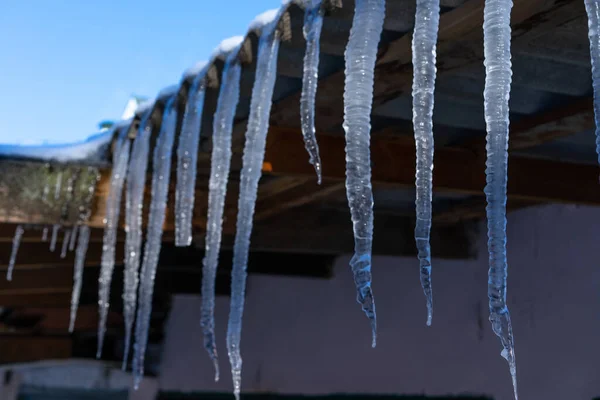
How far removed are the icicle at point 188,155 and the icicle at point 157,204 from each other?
0.32 ft

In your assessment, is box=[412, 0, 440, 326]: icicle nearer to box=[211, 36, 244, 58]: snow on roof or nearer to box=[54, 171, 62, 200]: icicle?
box=[211, 36, 244, 58]: snow on roof

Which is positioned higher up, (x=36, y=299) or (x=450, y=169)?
(x=450, y=169)

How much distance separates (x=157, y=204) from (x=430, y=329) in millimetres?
2327

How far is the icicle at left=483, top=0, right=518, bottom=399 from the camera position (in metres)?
1.42

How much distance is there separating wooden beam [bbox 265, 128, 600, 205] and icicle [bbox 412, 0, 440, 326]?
1.36 m

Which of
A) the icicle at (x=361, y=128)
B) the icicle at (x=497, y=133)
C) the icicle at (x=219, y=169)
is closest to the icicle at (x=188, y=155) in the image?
the icicle at (x=219, y=169)

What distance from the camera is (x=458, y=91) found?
2.41 m

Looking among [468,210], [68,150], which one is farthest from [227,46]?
[468,210]

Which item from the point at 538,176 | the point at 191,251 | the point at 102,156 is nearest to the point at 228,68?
the point at 102,156

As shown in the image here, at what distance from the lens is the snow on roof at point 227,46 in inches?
85.9

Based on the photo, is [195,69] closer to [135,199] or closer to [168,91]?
[168,91]

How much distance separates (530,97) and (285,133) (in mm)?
1011

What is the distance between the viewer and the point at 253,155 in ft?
7.34

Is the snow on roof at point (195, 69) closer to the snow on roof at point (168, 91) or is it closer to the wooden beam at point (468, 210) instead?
the snow on roof at point (168, 91)
